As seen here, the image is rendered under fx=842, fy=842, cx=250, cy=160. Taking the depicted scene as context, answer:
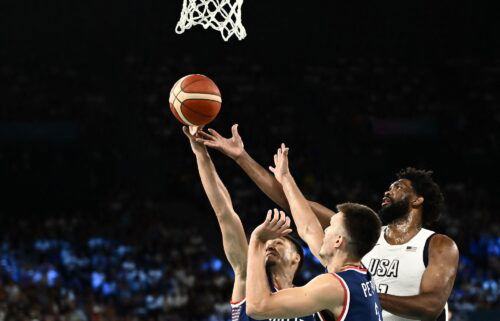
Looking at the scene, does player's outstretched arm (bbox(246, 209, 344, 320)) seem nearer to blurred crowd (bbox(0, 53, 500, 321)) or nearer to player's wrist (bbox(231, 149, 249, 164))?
player's wrist (bbox(231, 149, 249, 164))

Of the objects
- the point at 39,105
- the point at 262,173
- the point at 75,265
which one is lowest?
the point at 262,173

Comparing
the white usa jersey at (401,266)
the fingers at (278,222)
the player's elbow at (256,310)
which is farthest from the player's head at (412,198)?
the player's elbow at (256,310)

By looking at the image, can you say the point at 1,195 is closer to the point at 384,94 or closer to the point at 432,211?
the point at 384,94

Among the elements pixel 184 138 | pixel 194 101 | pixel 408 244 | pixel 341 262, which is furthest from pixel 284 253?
pixel 184 138

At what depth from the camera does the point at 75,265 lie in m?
12.0

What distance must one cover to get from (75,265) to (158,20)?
27.0 ft

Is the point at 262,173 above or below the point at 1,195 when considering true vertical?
below

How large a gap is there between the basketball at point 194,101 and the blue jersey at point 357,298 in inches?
60.2

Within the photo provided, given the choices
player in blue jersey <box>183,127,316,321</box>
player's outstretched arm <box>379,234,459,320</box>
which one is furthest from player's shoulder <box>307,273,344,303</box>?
player's outstretched arm <box>379,234,459,320</box>

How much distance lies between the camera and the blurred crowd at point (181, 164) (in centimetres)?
1176

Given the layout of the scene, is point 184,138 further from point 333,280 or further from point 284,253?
point 333,280

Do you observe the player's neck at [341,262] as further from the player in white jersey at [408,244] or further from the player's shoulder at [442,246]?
the player's shoulder at [442,246]

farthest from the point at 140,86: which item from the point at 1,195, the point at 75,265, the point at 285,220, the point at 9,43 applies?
the point at 285,220

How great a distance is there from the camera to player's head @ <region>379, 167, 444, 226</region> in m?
4.43
